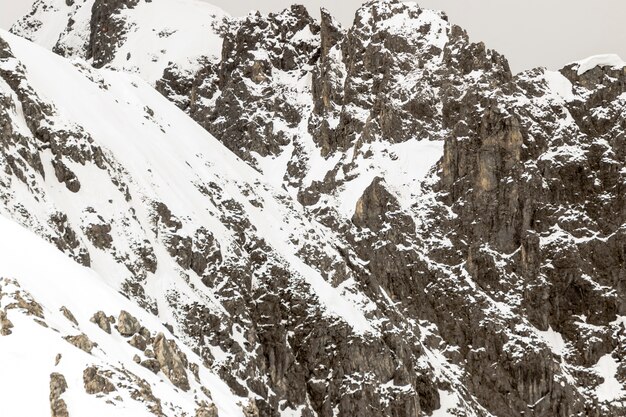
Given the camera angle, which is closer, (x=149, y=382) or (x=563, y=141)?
(x=149, y=382)

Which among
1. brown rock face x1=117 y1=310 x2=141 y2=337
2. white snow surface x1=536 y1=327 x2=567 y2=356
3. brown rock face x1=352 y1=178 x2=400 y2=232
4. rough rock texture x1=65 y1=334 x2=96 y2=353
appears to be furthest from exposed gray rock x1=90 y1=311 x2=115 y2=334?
white snow surface x1=536 y1=327 x2=567 y2=356

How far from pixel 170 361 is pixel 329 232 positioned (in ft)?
287

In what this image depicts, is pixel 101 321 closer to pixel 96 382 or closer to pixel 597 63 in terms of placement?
pixel 96 382

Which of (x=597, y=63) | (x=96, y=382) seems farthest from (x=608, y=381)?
(x=96, y=382)

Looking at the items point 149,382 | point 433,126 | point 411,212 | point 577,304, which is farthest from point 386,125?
point 149,382

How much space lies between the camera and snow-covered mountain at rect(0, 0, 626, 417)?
5419 centimetres

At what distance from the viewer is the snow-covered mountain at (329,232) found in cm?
5419

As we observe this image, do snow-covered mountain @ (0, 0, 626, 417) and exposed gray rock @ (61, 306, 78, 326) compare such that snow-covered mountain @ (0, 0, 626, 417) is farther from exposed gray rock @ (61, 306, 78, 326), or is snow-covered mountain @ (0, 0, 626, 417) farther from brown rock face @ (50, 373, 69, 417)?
exposed gray rock @ (61, 306, 78, 326)

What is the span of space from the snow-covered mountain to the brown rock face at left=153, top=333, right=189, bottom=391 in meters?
0.13

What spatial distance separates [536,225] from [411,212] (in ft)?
66.5

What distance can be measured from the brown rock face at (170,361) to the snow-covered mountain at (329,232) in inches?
4.9

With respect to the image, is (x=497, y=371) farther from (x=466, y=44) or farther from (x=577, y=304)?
(x=466, y=44)

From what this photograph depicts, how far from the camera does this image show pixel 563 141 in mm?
167750

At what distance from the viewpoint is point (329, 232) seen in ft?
454
